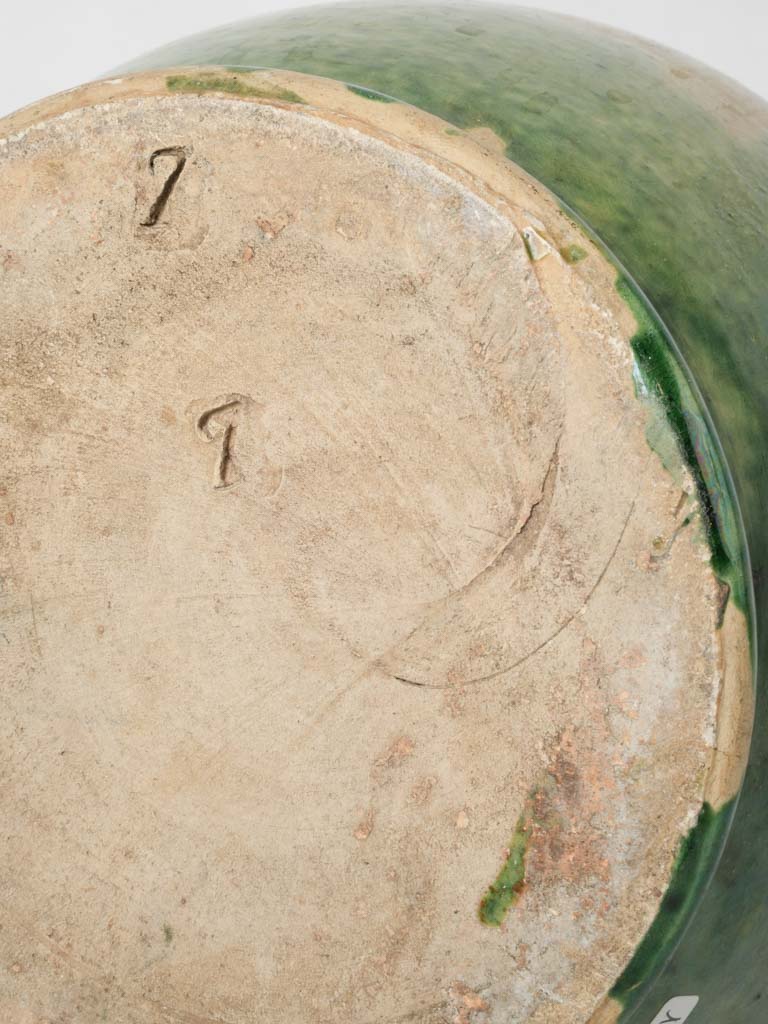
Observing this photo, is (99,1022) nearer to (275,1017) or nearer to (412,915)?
(275,1017)

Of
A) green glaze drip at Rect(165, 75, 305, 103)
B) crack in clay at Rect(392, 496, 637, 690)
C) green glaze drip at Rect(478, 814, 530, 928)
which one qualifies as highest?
green glaze drip at Rect(165, 75, 305, 103)

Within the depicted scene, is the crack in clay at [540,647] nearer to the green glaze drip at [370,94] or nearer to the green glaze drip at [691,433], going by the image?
the green glaze drip at [691,433]

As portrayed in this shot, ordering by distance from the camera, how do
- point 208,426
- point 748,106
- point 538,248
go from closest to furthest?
point 538,248, point 208,426, point 748,106

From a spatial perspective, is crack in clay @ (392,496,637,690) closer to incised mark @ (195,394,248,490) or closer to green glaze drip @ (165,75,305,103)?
incised mark @ (195,394,248,490)

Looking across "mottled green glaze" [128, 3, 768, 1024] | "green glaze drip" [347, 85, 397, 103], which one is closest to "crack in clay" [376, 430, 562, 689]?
"mottled green glaze" [128, 3, 768, 1024]

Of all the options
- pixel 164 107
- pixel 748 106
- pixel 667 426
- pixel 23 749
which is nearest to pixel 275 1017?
pixel 23 749

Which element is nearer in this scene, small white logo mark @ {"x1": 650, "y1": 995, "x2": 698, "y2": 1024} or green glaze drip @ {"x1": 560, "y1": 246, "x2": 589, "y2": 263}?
green glaze drip @ {"x1": 560, "y1": 246, "x2": 589, "y2": 263}

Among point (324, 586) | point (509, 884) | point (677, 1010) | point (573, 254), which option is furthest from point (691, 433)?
point (677, 1010)

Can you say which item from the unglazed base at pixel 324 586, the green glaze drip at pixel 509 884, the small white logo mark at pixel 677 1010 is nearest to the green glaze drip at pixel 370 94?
the unglazed base at pixel 324 586
